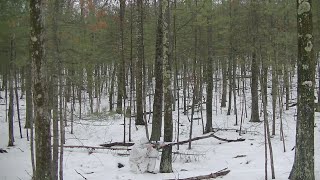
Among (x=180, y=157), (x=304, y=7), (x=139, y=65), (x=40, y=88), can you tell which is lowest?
(x=180, y=157)

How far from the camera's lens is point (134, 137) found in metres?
19.0

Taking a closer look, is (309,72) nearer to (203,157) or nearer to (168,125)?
(168,125)

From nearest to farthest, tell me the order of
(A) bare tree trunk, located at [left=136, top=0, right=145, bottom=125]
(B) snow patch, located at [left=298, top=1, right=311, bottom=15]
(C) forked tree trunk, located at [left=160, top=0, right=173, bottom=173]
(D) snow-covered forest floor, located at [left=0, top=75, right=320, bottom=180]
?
(B) snow patch, located at [left=298, top=1, right=311, bottom=15], (C) forked tree trunk, located at [left=160, top=0, right=173, bottom=173], (D) snow-covered forest floor, located at [left=0, top=75, right=320, bottom=180], (A) bare tree trunk, located at [left=136, top=0, right=145, bottom=125]

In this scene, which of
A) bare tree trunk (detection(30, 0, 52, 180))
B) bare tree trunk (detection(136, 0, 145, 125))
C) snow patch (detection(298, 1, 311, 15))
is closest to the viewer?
bare tree trunk (detection(30, 0, 52, 180))

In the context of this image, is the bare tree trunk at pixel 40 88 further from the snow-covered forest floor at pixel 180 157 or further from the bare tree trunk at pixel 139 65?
the bare tree trunk at pixel 139 65

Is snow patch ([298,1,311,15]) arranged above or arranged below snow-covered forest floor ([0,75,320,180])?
above

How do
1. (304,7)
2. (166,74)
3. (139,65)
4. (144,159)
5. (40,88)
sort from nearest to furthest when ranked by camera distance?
(40,88) → (304,7) → (166,74) → (144,159) → (139,65)

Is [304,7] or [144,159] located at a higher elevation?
[304,7]

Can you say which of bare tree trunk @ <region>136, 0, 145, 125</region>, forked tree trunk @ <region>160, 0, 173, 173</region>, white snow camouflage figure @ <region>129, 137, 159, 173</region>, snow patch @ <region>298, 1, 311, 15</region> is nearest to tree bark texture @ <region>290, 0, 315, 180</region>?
snow patch @ <region>298, 1, 311, 15</region>

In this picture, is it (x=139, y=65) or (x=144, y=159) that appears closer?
(x=144, y=159)

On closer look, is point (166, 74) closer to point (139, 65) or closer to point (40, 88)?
point (40, 88)

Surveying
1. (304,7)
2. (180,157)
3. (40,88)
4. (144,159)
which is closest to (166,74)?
(144,159)

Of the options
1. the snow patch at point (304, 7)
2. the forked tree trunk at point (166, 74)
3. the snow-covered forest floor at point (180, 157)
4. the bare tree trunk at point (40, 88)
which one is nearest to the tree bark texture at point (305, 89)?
the snow patch at point (304, 7)

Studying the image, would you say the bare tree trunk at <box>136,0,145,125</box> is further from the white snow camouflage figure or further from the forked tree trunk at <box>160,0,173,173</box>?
the white snow camouflage figure
